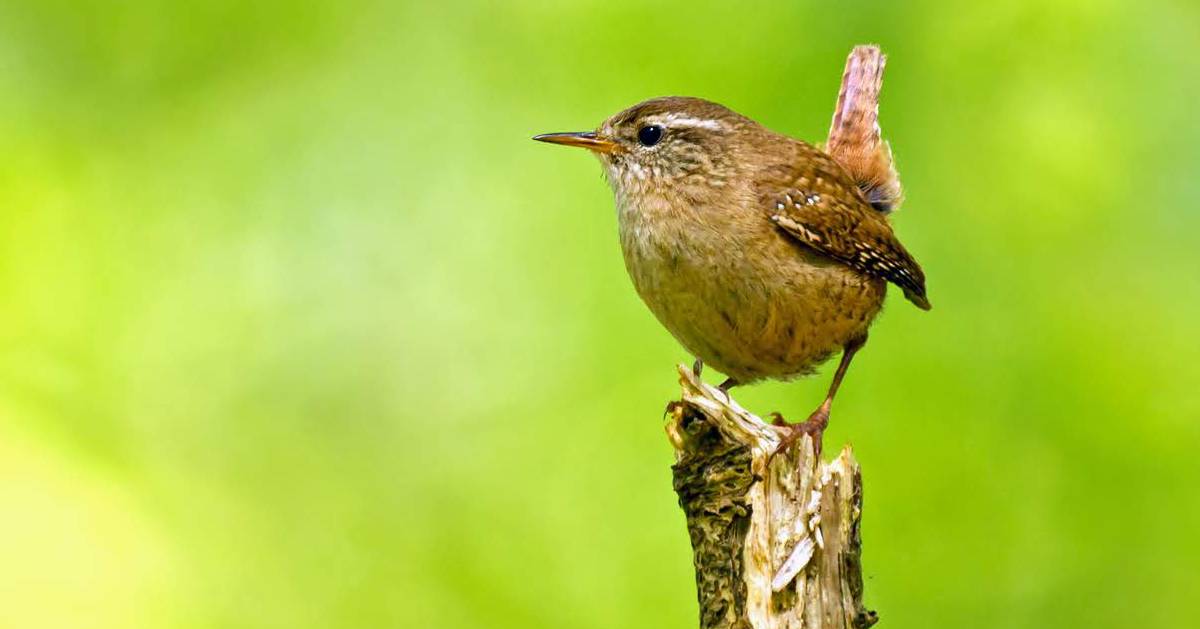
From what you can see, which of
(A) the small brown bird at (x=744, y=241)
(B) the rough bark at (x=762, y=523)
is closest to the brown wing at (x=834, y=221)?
(A) the small brown bird at (x=744, y=241)

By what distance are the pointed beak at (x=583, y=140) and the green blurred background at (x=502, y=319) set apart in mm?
849

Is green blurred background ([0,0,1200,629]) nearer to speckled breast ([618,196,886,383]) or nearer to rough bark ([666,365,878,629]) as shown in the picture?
speckled breast ([618,196,886,383])

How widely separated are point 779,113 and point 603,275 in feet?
2.93

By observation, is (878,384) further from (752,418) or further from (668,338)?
(752,418)

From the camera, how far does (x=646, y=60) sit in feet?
17.8

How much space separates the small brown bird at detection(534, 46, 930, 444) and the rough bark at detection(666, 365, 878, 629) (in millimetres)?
197

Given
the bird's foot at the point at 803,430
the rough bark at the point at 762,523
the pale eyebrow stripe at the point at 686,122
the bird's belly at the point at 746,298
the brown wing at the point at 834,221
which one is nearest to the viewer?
the rough bark at the point at 762,523

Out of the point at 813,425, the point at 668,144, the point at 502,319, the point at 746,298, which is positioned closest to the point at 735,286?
the point at 746,298

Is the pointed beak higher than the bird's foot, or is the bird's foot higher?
the pointed beak

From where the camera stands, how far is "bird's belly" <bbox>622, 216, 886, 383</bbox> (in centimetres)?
403

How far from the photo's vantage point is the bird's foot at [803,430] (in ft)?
11.8

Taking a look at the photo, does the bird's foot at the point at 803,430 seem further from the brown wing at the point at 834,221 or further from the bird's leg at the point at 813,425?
the brown wing at the point at 834,221

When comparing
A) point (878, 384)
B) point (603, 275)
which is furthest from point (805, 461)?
point (603, 275)


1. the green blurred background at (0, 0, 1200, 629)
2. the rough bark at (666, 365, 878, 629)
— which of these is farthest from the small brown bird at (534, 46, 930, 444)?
the green blurred background at (0, 0, 1200, 629)
